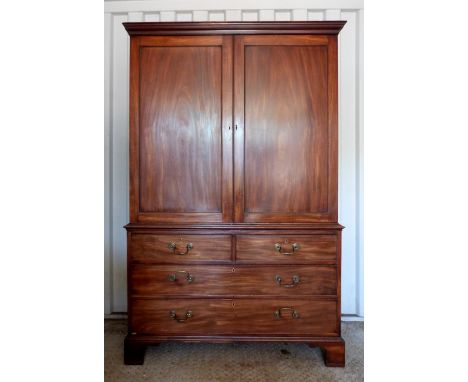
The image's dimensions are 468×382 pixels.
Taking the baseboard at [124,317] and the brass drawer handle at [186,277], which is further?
the baseboard at [124,317]

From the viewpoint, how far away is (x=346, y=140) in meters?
2.17

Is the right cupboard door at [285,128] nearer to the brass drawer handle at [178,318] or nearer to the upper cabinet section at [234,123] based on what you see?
the upper cabinet section at [234,123]

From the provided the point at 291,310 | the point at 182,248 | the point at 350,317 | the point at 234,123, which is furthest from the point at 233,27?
the point at 350,317

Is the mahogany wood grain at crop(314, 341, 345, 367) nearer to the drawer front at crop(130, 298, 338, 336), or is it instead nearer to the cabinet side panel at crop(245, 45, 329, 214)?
the drawer front at crop(130, 298, 338, 336)

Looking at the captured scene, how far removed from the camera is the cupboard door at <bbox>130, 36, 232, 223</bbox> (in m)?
1.62

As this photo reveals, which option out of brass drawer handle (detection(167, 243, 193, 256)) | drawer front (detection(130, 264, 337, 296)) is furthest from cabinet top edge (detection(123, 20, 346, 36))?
drawer front (detection(130, 264, 337, 296))

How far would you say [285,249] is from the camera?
1.62 metres

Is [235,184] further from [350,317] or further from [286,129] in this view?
[350,317]

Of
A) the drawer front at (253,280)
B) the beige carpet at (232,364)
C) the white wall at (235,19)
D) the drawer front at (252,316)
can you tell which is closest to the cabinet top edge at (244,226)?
the drawer front at (253,280)

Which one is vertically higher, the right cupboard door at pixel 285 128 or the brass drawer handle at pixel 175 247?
the right cupboard door at pixel 285 128

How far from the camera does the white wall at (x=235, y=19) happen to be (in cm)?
213

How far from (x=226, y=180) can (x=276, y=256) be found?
50 cm
